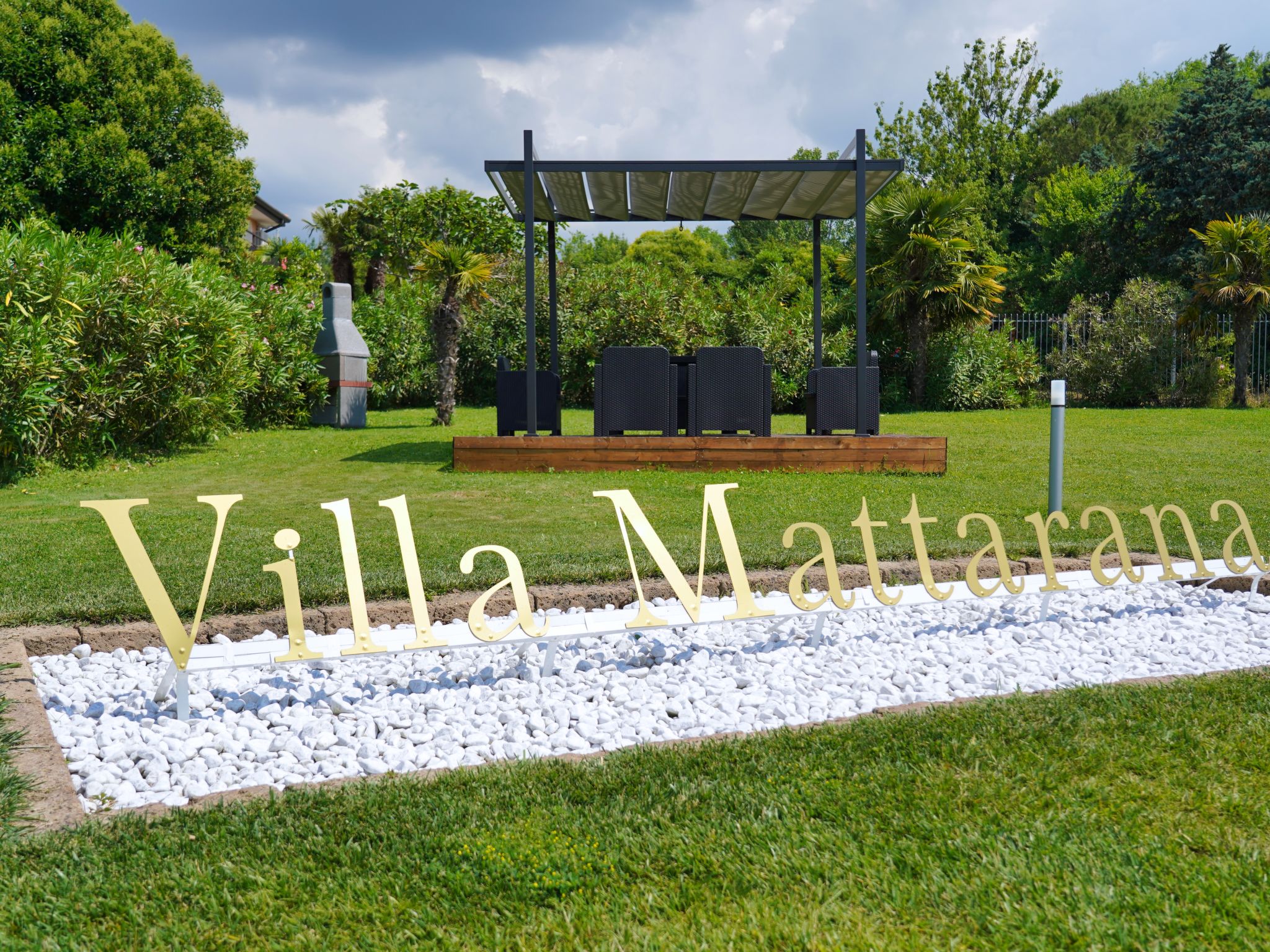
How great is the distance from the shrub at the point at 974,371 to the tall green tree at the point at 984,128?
850 inches

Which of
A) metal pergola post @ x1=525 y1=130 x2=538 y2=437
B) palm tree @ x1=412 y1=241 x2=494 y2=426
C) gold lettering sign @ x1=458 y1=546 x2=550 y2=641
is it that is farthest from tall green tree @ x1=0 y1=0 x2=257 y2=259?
gold lettering sign @ x1=458 y1=546 x2=550 y2=641

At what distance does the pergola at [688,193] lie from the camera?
797 cm

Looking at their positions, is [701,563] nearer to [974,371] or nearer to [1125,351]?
[974,371]

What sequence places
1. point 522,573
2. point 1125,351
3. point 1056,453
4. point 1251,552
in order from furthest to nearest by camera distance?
point 1125,351
point 1056,453
point 1251,552
point 522,573

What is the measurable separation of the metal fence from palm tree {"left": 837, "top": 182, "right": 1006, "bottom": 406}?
5.41 feet

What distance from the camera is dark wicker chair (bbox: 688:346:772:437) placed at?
818 cm

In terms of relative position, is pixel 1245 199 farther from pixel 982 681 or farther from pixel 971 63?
pixel 982 681

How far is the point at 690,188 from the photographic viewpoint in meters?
8.83

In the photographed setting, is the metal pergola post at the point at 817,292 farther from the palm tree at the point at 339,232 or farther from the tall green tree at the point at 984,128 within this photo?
the tall green tree at the point at 984,128

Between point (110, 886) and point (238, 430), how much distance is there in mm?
11465

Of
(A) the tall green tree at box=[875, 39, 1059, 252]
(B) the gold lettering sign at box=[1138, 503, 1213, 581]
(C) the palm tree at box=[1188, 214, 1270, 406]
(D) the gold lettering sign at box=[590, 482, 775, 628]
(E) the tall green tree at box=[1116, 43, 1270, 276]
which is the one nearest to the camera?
(D) the gold lettering sign at box=[590, 482, 775, 628]

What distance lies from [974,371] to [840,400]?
27.0ft

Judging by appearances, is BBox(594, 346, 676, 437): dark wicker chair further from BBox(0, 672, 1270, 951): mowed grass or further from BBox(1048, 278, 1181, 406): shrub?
BBox(1048, 278, 1181, 406): shrub

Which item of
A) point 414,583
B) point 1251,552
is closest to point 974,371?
point 1251,552
